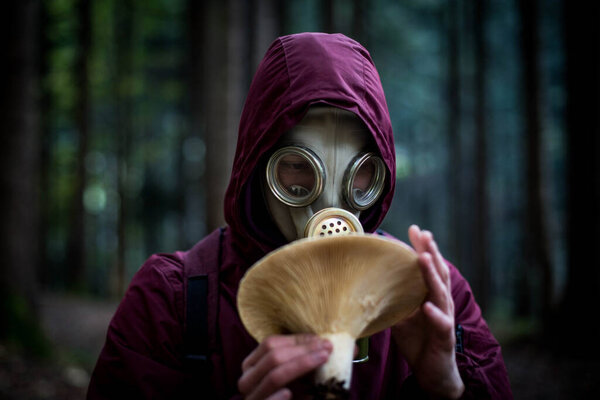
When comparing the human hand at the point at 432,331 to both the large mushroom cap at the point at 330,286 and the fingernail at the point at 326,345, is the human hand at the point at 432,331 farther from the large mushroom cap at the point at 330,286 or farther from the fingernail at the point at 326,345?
the fingernail at the point at 326,345

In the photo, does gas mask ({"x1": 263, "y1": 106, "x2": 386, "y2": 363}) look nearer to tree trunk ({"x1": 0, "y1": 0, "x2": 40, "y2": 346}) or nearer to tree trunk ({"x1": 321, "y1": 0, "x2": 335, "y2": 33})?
tree trunk ({"x1": 0, "y1": 0, "x2": 40, "y2": 346})

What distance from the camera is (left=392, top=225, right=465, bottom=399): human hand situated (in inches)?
53.4

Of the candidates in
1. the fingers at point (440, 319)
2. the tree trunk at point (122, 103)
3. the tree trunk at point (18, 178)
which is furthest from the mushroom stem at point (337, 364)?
the tree trunk at point (122, 103)

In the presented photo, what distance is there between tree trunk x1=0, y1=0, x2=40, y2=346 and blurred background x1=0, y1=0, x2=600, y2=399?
2cm

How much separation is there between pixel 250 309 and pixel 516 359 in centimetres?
795

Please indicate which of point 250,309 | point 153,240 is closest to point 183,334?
point 250,309

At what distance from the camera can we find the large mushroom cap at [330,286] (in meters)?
1.21

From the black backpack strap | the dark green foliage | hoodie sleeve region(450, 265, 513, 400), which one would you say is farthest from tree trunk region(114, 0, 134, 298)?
hoodie sleeve region(450, 265, 513, 400)

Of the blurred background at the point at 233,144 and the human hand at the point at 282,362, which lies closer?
the human hand at the point at 282,362

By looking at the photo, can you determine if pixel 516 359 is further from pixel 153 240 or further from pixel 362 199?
pixel 153 240

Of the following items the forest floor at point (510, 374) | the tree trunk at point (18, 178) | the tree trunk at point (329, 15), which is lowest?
the forest floor at point (510, 374)

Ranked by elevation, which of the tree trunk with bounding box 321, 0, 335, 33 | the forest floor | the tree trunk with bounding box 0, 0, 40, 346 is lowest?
the forest floor

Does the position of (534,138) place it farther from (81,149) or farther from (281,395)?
(81,149)

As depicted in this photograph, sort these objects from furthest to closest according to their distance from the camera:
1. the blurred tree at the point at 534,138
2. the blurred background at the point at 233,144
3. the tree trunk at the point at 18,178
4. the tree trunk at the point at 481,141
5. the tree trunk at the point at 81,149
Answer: the tree trunk at the point at 81,149
the tree trunk at the point at 481,141
the blurred tree at the point at 534,138
the blurred background at the point at 233,144
the tree trunk at the point at 18,178
